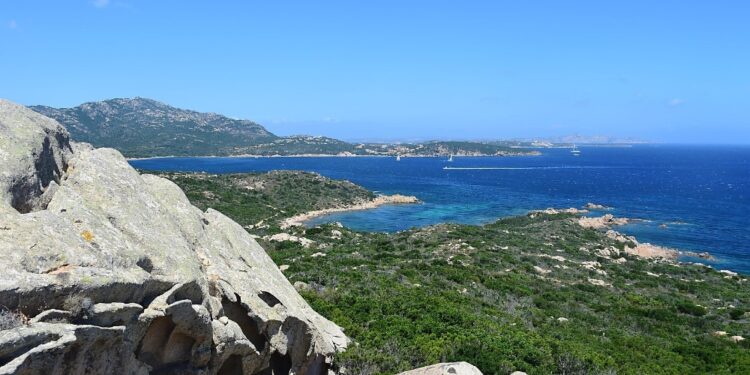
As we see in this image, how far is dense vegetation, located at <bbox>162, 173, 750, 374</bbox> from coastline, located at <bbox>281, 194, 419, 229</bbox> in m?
15.8

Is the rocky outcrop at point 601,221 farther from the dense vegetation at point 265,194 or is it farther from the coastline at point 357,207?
the dense vegetation at point 265,194

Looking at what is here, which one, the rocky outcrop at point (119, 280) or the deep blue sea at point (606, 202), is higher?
the rocky outcrop at point (119, 280)

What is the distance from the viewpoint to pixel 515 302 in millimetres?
32250

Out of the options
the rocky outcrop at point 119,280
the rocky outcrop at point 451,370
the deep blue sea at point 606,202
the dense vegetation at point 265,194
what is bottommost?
the deep blue sea at point 606,202

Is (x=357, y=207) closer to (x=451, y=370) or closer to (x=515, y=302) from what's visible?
(x=515, y=302)

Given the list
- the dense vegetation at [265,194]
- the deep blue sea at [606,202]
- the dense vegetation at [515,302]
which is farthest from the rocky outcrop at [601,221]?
the dense vegetation at [265,194]

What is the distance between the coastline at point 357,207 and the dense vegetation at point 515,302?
15776 mm

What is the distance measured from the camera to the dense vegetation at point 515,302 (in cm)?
1795

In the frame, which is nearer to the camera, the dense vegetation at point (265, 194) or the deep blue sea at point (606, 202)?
the deep blue sea at point (606, 202)

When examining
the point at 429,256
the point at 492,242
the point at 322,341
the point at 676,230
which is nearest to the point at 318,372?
the point at 322,341

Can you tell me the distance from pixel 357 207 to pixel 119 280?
8784cm

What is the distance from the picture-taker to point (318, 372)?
44.8 ft

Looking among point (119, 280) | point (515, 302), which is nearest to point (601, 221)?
point (515, 302)

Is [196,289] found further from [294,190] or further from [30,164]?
[294,190]
